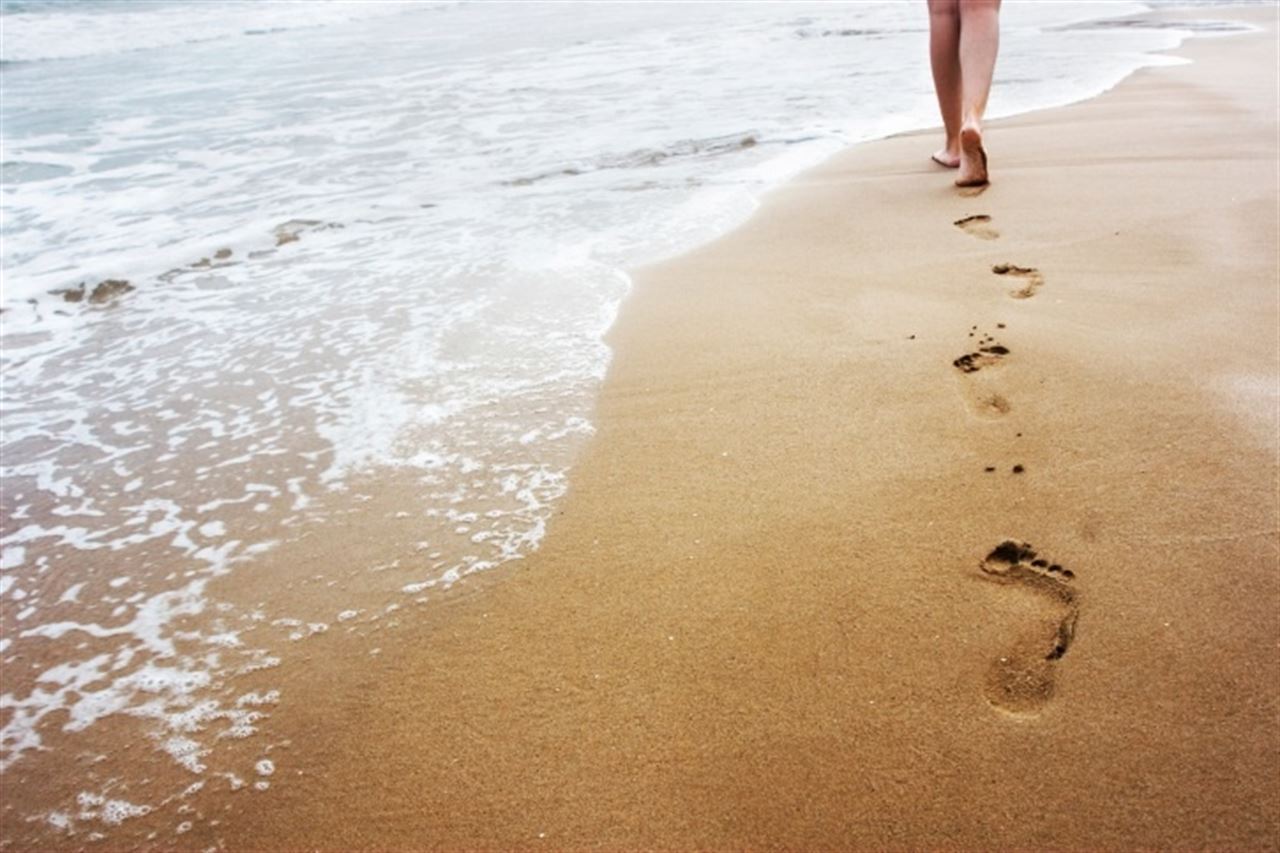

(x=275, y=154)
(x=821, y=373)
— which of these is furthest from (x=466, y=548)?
(x=275, y=154)

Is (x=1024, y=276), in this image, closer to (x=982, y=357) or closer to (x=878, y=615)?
(x=982, y=357)

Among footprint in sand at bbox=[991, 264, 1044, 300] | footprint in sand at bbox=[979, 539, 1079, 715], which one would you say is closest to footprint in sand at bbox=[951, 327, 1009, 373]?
footprint in sand at bbox=[991, 264, 1044, 300]

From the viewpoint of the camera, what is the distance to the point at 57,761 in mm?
1290

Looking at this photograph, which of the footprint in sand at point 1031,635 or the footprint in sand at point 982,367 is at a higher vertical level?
the footprint in sand at point 982,367

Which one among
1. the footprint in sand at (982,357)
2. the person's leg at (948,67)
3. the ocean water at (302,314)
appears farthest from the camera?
the person's leg at (948,67)

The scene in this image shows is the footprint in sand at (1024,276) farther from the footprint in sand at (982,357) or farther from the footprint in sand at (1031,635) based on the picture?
the footprint in sand at (1031,635)

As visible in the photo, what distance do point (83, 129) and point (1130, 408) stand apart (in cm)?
692

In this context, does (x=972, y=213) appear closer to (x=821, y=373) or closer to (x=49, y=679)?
(x=821, y=373)

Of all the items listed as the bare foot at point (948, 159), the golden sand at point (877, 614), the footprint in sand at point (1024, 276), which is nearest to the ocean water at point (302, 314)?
the golden sand at point (877, 614)

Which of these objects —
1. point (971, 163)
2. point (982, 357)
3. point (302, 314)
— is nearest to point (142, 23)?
point (302, 314)

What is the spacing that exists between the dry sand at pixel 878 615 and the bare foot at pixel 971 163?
1.02 metres

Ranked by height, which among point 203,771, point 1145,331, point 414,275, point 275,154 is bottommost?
point 203,771

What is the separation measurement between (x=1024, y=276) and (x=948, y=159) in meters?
1.38

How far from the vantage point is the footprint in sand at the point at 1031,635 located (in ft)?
3.92
